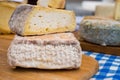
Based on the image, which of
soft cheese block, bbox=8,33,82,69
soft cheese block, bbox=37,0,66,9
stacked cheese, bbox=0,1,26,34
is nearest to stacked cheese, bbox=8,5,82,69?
soft cheese block, bbox=8,33,82,69

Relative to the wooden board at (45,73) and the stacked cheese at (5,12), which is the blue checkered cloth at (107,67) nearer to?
the wooden board at (45,73)

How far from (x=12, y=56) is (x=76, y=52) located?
175mm

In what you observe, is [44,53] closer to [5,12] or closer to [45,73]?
[45,73]

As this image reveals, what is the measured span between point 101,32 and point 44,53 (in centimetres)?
35

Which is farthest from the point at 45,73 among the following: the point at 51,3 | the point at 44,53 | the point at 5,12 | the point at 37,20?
the point at 5,12

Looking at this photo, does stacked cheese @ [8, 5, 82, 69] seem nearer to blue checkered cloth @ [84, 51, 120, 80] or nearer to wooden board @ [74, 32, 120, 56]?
blue checkered cloth @ [84, 51, 120, 80]

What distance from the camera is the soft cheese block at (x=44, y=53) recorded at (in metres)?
0.67

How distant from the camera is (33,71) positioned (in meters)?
0.68

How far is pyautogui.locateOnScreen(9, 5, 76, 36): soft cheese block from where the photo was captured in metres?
0.73

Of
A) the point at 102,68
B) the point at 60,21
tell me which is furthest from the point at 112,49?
the point at 60,21

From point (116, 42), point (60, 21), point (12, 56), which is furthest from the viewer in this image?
point (116, 42)

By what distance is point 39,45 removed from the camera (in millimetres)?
679

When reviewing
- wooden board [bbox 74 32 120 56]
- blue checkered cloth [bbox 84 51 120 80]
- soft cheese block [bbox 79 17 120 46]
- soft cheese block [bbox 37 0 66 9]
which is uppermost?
soft cheese block [bbox 37 0 66 9]

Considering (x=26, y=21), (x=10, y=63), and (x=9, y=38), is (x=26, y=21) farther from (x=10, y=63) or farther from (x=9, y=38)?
(x=9, y=38)
